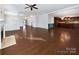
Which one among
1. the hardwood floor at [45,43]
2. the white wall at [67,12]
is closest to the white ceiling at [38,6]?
the white wall at [67,12]

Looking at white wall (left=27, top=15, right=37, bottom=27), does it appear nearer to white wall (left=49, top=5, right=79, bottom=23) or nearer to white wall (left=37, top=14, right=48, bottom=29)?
white wall (left=37, top=14, right=48, bottom=29)

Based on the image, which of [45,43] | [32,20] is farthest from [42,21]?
[45,43]

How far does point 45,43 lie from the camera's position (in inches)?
51.2

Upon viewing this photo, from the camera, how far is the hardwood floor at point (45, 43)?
1.28 m

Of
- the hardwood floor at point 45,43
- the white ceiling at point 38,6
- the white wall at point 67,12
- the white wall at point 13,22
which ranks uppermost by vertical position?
the white ceiling at point 38,6

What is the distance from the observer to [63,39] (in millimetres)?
1292

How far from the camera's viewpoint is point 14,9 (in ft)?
4.19

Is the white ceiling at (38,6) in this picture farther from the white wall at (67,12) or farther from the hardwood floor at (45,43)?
the hardwood floor at (45,43)

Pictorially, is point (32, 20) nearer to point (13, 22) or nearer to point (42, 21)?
point (42, 21)

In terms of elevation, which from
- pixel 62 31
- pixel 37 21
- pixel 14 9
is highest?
pixel 14 9
